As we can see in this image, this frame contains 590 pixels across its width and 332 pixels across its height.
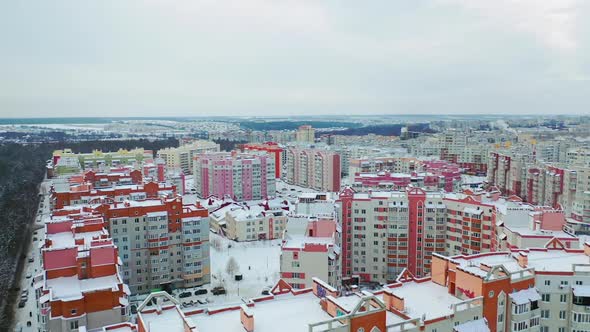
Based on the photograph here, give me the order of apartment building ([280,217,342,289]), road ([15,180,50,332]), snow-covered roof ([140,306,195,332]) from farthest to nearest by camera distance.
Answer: road ([15,180,50,332])
apartment building ([280,217,342,289])
snow-covered roof ([140,306,195,332])

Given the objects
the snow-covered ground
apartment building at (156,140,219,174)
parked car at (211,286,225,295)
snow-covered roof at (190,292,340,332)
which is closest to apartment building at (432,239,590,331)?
snow-covered roof at (190,292,340,332)

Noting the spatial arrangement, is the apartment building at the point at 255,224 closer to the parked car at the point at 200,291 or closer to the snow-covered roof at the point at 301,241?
the parked car at the point at 200,291

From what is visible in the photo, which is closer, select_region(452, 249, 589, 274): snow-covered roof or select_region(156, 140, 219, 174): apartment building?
select_region(452, 249, 589, 274): snow-covered roof

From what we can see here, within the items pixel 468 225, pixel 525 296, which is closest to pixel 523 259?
pixel 525 296

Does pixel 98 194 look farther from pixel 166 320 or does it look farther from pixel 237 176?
pixel 237 176

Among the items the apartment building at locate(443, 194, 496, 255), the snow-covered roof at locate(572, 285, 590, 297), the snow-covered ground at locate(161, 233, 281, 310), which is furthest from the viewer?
the apartment building at locate(443, 194, 496, 255)

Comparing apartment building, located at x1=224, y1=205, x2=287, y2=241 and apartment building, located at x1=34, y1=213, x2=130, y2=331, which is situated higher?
apartment building, located at x1=34, y1=213, x2=130, y2=331

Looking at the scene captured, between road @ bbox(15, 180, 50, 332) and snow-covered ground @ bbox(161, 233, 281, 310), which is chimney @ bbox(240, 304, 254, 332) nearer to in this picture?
snow-covered ground @ bbox(161, 233, 281, 310)
